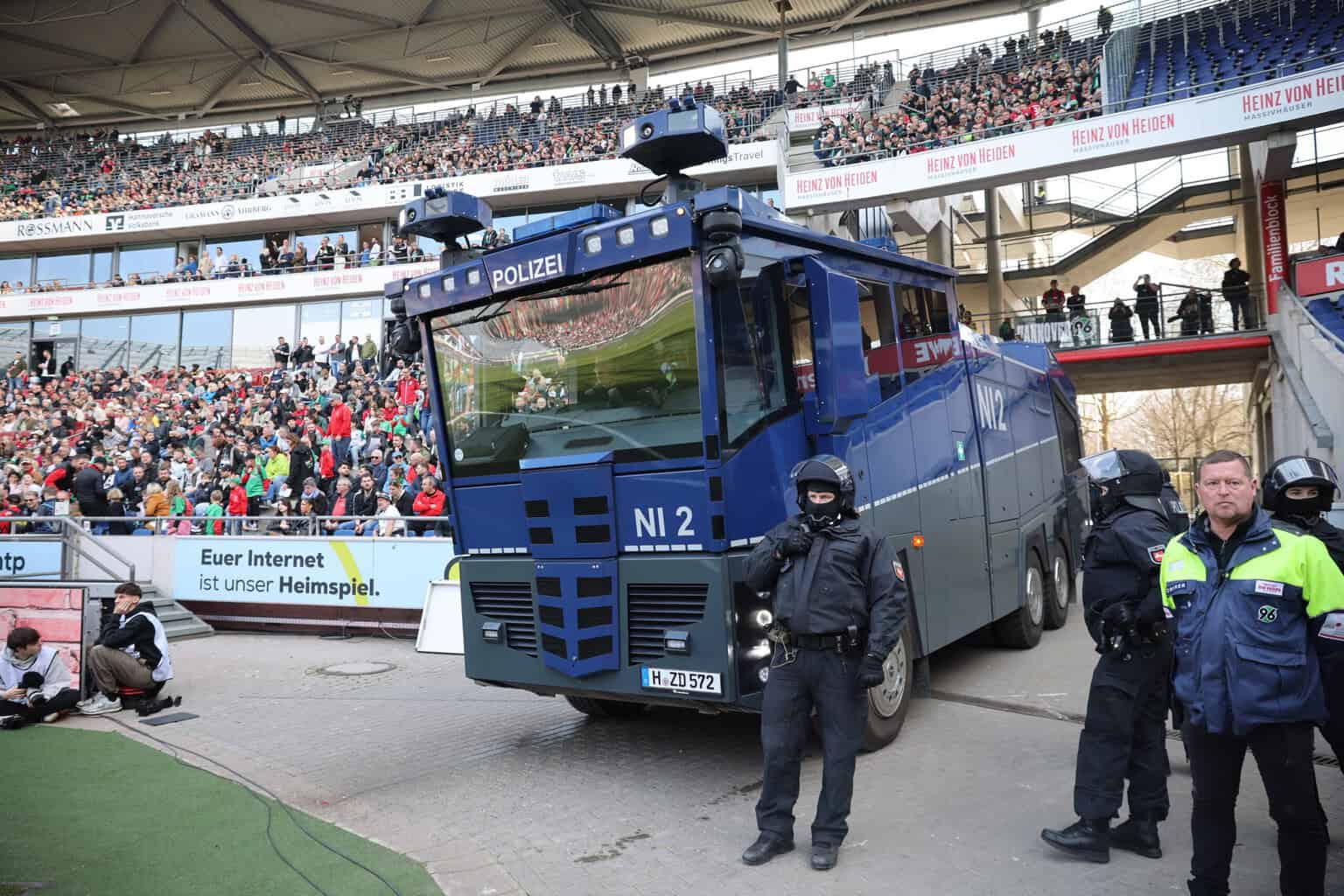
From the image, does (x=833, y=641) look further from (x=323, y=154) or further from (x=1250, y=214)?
(x=323, y=154)

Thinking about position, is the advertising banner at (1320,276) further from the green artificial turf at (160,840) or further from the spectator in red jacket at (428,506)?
the green artificial turf at (160,840)

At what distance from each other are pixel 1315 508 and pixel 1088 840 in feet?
5.98

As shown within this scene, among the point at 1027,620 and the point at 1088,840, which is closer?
the point at 1088,840

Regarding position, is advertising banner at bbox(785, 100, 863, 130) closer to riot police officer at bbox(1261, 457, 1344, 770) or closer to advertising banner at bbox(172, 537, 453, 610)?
advertising banner at bbox(172, 537, 453, 610)

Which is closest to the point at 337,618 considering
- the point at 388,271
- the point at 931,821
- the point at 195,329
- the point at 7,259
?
the point at 931,821

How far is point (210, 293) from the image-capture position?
33688 mm

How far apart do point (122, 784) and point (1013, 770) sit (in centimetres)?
584

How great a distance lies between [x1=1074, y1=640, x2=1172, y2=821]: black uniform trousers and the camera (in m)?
4.38

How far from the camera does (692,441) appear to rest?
5.45m

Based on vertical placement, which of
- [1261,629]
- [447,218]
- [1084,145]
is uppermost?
[1084,145]

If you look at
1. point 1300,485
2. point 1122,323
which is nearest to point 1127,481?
point 1300,485

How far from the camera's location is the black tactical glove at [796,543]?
460cm

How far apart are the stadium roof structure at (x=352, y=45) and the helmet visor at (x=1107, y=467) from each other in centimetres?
3286

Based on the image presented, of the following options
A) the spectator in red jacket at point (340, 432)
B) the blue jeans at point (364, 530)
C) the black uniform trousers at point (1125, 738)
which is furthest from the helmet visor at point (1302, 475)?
the spectator in red jacket at point (340, 432)
